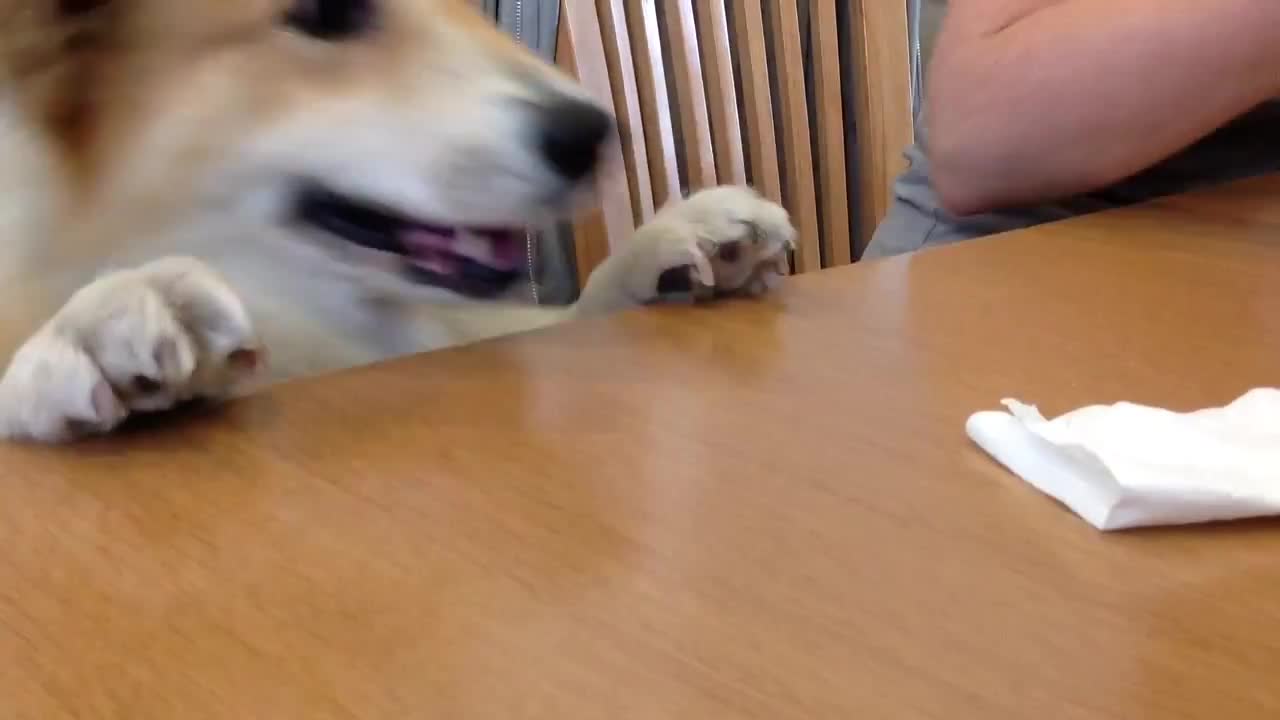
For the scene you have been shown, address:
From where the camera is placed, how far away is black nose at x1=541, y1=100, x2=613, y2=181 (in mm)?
715

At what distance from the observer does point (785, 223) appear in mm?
762

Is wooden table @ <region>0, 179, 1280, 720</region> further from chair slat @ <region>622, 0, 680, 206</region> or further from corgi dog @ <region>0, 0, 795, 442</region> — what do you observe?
chair slat @ <region>622, 0, 680, 206</region>

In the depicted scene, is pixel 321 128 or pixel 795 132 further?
pixel 795 132

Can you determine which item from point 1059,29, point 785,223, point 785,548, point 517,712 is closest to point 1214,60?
point 1059,29

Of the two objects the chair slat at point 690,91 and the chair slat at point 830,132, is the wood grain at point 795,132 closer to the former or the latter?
the chair slat at point 830,132

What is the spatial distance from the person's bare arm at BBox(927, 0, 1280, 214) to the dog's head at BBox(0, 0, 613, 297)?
41 cm

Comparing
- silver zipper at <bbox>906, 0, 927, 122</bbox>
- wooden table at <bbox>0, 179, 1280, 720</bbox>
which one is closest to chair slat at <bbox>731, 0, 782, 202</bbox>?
silver zipper at <bbox>906, 0, 927, 122</bbox>

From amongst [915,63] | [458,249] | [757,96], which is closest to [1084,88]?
[458,249]

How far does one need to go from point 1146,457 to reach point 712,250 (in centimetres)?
38

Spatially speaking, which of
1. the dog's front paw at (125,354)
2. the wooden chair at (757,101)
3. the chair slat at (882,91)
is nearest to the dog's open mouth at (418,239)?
the dog's front paw at (125,354)

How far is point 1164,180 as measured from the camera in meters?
1.11

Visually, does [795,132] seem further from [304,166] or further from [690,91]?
[304,166]

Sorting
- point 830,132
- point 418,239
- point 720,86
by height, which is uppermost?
point 418,239

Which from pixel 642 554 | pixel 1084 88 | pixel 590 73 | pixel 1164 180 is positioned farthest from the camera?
pixel 590 73
